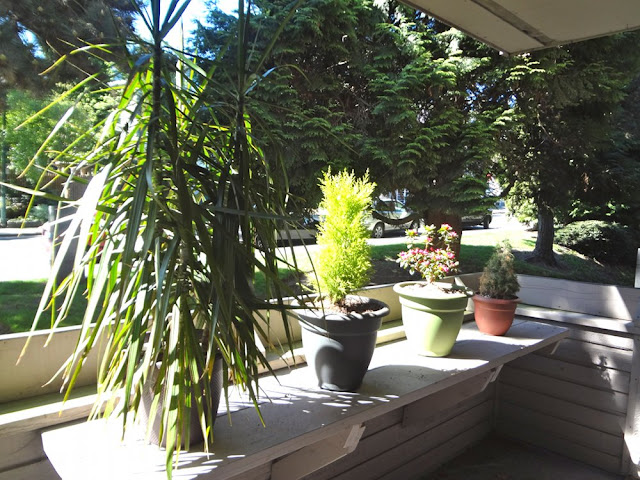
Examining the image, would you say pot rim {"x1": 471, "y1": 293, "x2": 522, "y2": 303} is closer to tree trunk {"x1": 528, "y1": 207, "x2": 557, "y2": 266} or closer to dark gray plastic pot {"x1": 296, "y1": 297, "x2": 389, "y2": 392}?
dark gray plastic pot {"x1": 296, "y1": 297, "x2": 389, "y2": 392}

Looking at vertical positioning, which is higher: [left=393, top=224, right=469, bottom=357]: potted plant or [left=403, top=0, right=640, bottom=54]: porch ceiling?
[left=403, top=0, right=640, bottom=54]: porch ceiling

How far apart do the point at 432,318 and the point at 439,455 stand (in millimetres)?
1418

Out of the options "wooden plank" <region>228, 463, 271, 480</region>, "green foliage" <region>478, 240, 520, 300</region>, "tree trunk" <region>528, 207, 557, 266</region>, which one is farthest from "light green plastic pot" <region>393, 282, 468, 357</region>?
"tree trunk" <region>528, 207, 557, 266</region>

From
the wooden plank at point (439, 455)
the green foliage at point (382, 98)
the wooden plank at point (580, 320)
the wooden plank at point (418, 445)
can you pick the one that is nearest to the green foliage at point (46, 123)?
the green foliage at point (382, 98)

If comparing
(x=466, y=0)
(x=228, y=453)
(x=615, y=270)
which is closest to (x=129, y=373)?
(x=228, y=453)

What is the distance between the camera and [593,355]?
8.67 feet

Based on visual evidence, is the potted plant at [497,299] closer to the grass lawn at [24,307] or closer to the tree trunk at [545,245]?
the grass lawn at [24,307]

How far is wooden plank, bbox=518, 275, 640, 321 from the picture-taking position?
8.60 feet

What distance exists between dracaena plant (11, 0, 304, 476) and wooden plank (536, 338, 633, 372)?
2409mm

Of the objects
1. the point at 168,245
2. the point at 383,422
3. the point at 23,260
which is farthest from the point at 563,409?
the point at 23,260

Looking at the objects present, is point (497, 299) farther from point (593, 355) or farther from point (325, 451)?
point (325, 451)

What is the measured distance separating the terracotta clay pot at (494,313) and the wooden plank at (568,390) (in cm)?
92

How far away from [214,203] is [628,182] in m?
6.34

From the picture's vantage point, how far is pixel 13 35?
2107 millimetres
